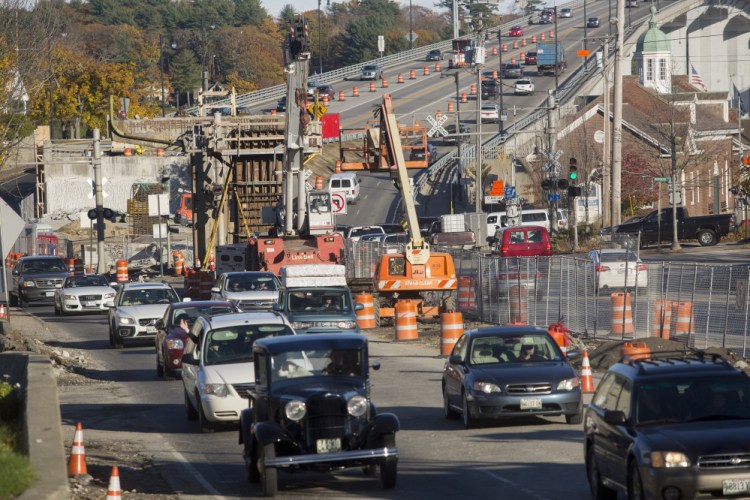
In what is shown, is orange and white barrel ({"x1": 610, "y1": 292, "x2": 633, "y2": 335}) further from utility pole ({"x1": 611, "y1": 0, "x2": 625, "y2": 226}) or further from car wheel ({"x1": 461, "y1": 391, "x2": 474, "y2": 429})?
utility pole ({"x1": 611, "y1": 0, "x2": 625, "y2": 226})

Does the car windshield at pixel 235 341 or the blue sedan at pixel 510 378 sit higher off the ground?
the car windshield at pixel 235 341

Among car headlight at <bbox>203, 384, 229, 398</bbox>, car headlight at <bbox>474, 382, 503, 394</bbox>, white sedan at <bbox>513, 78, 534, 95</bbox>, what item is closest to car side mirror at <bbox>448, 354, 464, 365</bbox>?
car headlight at <bbox>474, 382, 503, 394</bbox>

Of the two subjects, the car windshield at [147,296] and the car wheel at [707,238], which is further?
the car wheel at [707,238]

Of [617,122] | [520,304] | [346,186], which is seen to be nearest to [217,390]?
[520,304]

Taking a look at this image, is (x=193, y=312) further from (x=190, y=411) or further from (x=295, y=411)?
(x=295, y=411)

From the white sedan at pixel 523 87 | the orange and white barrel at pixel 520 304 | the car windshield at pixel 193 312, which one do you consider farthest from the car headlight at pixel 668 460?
the white sedan at pixel 523 87

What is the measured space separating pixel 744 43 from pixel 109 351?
140 meters

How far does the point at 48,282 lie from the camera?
159 ft

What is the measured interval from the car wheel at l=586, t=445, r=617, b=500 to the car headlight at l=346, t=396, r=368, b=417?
2501 mm

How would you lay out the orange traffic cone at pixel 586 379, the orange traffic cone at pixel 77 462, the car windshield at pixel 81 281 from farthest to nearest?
the car windshield at pixel 81 281
the orange traffic cone at pixel 586 379
the orange traffic cone at pixel 77 462

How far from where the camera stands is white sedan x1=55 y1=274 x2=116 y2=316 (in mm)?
42781

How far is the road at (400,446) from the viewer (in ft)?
45.9

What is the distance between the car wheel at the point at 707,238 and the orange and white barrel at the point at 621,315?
33571 millimetres

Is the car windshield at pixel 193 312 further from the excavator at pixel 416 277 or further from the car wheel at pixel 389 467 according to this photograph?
the car wheel at pixel 389 467
